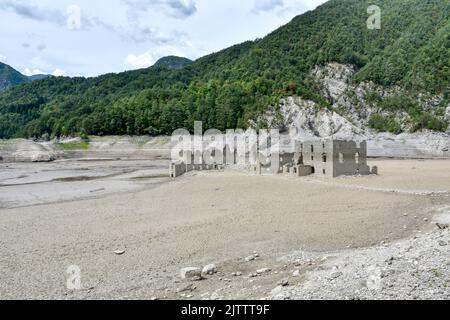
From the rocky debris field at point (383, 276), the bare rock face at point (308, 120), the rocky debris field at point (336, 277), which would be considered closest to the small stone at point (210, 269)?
the rocky debris field at point (336, 277)

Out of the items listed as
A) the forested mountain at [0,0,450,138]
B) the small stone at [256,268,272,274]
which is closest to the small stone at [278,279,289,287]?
the small stone at [256,268,272,274]

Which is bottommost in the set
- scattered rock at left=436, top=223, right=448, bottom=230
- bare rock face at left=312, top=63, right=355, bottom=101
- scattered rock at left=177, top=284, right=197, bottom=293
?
scattered rock at left=177, top=284, right=197, bottom=293

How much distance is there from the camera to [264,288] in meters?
9.96

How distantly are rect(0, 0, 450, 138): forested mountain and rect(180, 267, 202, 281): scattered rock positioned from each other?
8342 cm

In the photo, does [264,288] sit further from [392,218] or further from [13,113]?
[13,113]

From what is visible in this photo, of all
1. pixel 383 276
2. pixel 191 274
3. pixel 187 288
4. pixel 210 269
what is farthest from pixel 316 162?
pixel 383 276

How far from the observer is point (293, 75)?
120m

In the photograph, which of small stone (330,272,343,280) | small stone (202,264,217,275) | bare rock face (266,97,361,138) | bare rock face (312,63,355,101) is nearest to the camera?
small stone (330,272,343,280)

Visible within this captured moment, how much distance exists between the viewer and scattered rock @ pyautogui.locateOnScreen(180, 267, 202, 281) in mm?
11350

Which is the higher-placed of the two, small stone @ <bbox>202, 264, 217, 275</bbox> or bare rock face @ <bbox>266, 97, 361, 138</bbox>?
bare rock face @ <bbox>266, 97, 361, 138</bbox>

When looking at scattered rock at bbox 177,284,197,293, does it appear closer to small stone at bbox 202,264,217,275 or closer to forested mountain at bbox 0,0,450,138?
small stone at bbox 202,264,217,275

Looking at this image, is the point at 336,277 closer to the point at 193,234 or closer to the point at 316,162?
the point at 193,234
